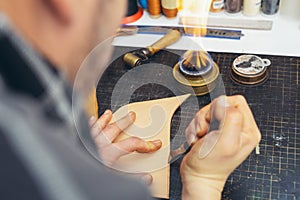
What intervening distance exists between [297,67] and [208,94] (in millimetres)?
231

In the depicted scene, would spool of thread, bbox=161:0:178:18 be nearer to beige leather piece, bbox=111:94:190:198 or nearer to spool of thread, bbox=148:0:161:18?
spool of thread, bbox=148:0:161:18

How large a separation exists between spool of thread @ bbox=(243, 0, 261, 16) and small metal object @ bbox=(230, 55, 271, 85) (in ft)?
0.60

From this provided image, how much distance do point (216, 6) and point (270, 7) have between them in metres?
0.14

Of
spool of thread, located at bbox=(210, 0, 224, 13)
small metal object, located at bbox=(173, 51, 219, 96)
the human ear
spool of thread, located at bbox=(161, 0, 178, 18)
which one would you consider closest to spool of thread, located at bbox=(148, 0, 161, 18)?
spool of thread, located at bbox=(161, 0, 178, 18)

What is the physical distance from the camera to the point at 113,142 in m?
0.97

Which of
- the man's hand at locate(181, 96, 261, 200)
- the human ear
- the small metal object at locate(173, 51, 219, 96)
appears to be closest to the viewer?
the human ear

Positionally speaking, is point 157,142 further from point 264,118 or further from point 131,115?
point 264,118

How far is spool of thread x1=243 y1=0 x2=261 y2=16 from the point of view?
1.23m

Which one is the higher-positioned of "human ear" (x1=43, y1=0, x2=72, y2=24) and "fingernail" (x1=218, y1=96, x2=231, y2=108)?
"human ear" (x1=43, y1=0, x2=72, y2=24)

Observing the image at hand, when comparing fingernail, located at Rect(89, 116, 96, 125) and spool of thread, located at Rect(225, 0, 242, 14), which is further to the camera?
spool of thread, located at Rect(225, 0, 242, 14)

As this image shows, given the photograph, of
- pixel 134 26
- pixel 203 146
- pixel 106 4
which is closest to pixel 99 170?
pixel 106 4

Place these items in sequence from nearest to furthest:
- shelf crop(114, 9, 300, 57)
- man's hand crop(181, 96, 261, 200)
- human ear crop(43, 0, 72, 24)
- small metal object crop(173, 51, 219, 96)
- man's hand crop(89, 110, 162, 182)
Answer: human ear crop(43, 0, 72, 24) → man's hand crop(181, 96, 261, 200) → man's hand crop(89, 110, 162, 182) → small metal object crop(173, 51, 219, 96) → shelf crop(114, 9, 300, 57)

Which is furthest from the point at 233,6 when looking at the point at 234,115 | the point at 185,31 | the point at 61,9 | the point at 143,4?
the point at 61,9

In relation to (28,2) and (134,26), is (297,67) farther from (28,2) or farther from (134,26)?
(28,2)
